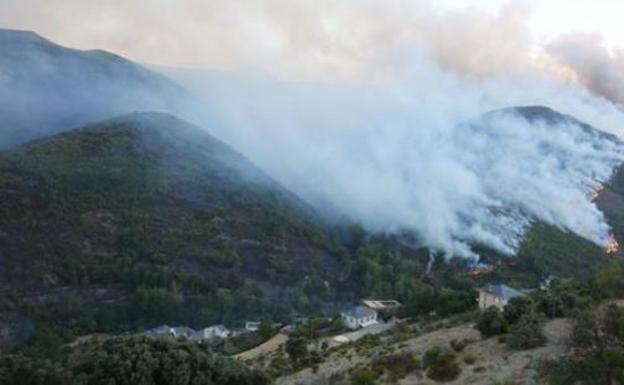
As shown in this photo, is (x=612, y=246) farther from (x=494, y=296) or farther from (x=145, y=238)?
(x=494, y=296)

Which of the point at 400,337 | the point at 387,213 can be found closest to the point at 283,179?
the point at 387,213

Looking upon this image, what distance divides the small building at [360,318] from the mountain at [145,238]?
1474 centimetres

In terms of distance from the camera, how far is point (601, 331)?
888 inches

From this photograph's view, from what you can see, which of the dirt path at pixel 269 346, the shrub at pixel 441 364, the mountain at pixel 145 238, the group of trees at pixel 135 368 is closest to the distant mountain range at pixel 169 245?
the mountain at pixel 145 238

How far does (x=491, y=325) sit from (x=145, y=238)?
304ft

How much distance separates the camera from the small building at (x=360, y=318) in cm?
8144

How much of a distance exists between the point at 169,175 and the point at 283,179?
168ft

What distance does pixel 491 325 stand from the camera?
35.5 m

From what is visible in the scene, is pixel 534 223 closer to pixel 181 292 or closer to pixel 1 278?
pixel 181 292

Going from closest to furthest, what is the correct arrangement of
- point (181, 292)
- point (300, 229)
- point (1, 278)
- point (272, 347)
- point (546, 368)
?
point (546, 368), point (272, 347), point (1, 278), point (181, 292), point (300, 229)

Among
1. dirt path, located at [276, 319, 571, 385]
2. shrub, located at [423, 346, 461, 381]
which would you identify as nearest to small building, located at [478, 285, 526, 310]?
dirt path, located at [276, 319, 571, 385]

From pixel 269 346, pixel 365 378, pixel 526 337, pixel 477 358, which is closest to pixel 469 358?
pixel 477 358

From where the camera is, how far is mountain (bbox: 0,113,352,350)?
10094cm

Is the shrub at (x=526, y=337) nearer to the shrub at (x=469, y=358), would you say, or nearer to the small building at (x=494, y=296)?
the shrub at (x=469, y=358)
